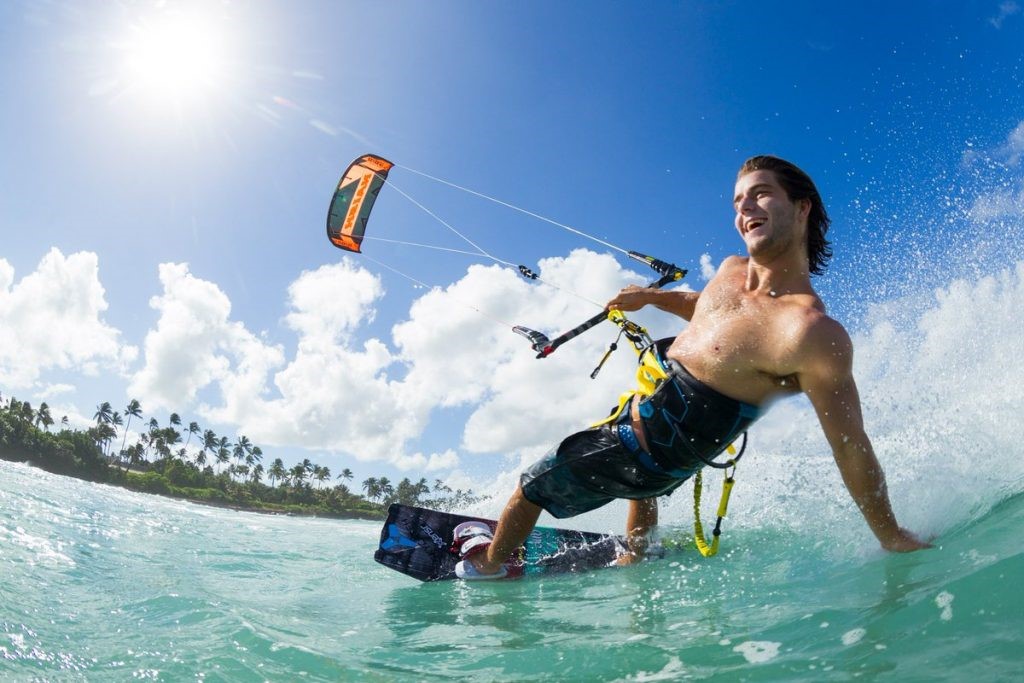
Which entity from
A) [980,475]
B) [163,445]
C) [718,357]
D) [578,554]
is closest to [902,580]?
[718,357]

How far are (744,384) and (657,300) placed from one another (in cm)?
170

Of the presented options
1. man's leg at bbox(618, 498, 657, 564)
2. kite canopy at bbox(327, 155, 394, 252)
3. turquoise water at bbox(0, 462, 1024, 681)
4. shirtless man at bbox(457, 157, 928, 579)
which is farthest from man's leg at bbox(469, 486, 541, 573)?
kite canopy at bbox(327, 155, 394, 252)

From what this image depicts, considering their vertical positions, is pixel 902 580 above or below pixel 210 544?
above

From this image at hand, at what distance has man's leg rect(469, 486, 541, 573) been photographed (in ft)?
14.9

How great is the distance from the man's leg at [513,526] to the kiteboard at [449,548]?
1.70 ft

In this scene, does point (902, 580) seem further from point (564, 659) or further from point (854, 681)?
point (564, 659)

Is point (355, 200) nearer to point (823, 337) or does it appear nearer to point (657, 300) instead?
point (657, 300)

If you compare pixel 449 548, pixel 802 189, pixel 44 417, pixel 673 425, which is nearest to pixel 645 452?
pixel 673 425

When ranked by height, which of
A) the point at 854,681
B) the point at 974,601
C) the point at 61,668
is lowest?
the point at 61,668

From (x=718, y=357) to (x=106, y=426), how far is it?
124 m

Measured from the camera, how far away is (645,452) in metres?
3.92

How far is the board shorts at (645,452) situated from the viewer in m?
3.60

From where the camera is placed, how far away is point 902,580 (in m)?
2.65

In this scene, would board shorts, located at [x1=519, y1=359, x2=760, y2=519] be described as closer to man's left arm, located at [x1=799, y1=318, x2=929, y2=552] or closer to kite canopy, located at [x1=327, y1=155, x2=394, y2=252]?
man's left arm, located at [x1=799, y1=318, x2=929, y2=552]
